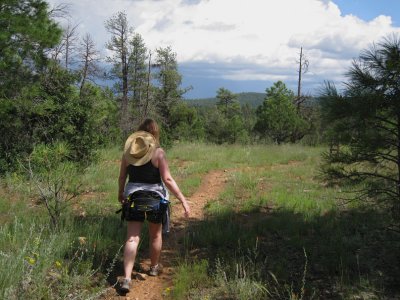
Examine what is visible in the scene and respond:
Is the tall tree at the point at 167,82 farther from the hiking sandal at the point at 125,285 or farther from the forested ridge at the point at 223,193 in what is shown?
the hiking sandal at the point at 125,285

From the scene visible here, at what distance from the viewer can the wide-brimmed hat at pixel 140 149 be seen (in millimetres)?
4781

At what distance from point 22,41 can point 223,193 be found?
6.75 m

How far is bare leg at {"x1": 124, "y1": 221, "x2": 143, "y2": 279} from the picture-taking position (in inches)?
186

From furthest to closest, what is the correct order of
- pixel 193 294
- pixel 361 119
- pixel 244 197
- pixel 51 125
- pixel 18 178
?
pixel 51 125 < pixel 18 178 < pixel 244 197 < pixel 361 119 < pixel 193 294

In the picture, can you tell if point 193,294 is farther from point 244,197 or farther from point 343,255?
point 244,197

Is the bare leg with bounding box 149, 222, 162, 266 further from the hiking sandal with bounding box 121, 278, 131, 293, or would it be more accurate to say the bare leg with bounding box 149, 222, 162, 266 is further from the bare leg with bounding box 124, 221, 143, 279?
the hiking sandal with bounding box 121, 278, 131, 293

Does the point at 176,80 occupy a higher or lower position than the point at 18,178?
higher

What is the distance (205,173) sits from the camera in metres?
11.7

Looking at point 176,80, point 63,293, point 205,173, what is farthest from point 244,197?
point 176,80

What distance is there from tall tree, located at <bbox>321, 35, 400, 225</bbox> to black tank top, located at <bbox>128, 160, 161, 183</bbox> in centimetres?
240

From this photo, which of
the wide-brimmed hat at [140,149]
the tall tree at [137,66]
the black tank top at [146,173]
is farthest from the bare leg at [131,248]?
the tall tree at [137,66]

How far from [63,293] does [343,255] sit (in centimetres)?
353

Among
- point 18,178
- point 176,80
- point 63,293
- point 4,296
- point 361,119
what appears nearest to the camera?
point 4,296

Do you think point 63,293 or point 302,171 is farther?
point 302,171
